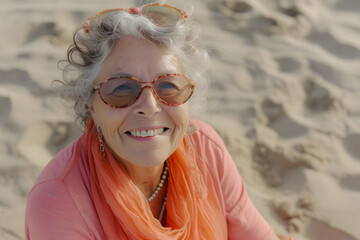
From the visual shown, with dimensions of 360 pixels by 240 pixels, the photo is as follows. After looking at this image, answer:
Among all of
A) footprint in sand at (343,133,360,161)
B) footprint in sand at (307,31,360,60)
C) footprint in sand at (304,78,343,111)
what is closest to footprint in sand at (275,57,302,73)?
footprint in sand at (304,78,343,111)

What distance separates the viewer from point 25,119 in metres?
3.18

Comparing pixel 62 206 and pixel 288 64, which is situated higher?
pixel 288 64

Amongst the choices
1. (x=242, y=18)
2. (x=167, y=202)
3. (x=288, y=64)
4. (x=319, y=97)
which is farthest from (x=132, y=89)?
(x=242, y=18)

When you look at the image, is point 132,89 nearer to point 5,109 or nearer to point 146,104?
point 146,104

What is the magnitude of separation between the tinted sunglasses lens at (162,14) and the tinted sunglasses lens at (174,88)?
0.24 meters

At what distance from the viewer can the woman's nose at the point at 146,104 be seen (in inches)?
68.6

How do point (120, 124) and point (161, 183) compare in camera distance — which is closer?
point (120, 124)

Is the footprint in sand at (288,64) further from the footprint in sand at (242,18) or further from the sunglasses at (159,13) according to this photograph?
the sunglasses at (159,13)

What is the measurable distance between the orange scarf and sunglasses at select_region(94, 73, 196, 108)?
27 centimetres

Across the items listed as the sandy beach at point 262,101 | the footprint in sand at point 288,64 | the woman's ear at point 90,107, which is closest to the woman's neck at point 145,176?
the woman's ear at point 90,107

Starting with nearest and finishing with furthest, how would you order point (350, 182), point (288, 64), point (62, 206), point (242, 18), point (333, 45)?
point (62, 206)
point (350, 182)
point (288, 64)
point (333, 45)
point (242, 18)

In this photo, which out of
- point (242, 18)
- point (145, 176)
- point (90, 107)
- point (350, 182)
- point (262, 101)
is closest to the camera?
point (90, 107)

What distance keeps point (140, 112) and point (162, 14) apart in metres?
0.43

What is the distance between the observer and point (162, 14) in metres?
1.79
